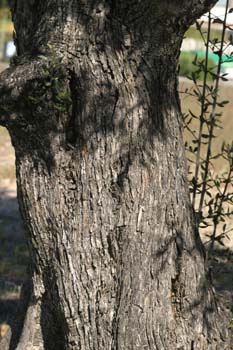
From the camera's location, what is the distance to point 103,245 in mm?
3873

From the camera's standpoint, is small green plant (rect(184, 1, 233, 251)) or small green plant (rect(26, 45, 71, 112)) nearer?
small green plant (rect(26, 45, 71, 112))

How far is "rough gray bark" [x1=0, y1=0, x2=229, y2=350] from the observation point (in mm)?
3709

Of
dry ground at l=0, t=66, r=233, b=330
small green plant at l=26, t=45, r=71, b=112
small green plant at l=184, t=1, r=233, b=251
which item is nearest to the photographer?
small green plant at l=26, t=45, r=71, b=112

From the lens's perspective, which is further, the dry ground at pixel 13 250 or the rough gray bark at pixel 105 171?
the dry ground at pixel 13 250

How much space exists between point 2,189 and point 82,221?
17.7ft

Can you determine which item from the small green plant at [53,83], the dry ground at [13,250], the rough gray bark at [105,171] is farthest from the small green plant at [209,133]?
the small green plant at [53,83]

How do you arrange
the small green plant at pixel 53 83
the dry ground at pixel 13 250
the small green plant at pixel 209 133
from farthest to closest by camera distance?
1. the dry ground at pixel 13 250
2. the small green plant at pixel 209 133
3. the small green plant at pixel 53 83

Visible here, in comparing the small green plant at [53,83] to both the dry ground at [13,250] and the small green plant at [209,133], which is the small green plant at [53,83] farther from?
the dry ground at [13,250]

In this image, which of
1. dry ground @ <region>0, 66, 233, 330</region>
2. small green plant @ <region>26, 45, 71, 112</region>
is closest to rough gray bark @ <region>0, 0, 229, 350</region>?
small green plant @ <region>26, 45, 71, 112</region>

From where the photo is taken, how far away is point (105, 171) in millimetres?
3809

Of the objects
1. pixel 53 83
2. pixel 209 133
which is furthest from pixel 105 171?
pixel 209 133

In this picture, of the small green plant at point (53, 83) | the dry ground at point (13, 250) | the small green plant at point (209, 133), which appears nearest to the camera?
the small green plant at point (53, 83)

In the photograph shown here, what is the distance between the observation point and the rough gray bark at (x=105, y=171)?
3709 mm

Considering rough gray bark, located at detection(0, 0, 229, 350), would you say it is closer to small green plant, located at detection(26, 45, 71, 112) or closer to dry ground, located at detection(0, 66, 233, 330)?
small green plant, located at detection(26, 45, 71, 112)
